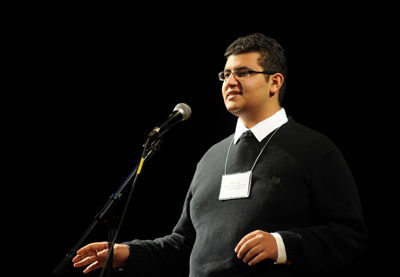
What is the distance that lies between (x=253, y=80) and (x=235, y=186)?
0.56m

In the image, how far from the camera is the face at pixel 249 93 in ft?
6.88

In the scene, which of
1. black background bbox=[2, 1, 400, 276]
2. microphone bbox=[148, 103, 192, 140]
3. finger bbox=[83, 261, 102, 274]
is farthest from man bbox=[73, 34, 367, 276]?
black background bbox=[2, 1, 400, 276]

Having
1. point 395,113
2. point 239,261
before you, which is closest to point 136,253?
point 239,261

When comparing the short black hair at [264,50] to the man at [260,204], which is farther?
the short black hair at [264,50]

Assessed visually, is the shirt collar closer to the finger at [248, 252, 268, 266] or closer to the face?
the face

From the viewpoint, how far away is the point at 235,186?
1.88 m

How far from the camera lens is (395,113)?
104 inches

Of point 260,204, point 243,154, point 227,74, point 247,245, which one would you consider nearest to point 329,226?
point 260,204

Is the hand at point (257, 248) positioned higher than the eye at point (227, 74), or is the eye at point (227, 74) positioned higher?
the eye at point (227, 74)

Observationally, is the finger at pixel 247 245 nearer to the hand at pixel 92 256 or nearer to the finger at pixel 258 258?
the finger at pixel 258 258

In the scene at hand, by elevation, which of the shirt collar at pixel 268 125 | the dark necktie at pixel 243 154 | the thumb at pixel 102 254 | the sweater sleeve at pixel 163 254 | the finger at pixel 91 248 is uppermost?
the shirt collar at pixel 268 125

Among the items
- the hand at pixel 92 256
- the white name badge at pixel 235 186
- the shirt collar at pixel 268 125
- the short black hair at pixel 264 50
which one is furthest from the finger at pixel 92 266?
the short black hair at pixel 264 50

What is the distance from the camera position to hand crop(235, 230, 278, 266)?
1529 mm

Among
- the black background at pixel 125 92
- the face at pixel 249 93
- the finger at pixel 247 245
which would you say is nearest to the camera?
the finger at pixel 247 245
